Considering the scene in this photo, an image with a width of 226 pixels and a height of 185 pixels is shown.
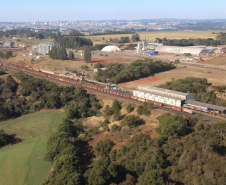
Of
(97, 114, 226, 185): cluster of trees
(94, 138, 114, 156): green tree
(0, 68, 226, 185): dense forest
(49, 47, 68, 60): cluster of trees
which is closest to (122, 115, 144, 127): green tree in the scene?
(0, 68, 226, 185): dense forest

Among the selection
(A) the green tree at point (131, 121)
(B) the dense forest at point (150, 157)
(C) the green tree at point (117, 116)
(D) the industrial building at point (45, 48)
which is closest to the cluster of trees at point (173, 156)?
(B) the dense forest at point (150, 157)

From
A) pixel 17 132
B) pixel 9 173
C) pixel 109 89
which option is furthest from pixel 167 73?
pixel 9 173

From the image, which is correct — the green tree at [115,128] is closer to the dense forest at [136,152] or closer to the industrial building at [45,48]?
the dense forest at [136,152]

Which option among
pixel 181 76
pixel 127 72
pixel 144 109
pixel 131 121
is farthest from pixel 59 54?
pixel 131 121

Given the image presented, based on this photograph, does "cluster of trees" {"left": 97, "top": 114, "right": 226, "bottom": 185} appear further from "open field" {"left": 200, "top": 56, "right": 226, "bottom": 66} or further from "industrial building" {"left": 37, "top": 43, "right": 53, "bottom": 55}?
"industrial building" {"left": 37, "top": 43, "right": 53, "bottom": 55}

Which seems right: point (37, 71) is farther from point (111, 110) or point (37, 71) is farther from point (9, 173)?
point (9, 173)

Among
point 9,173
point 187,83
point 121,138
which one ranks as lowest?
point 9,173

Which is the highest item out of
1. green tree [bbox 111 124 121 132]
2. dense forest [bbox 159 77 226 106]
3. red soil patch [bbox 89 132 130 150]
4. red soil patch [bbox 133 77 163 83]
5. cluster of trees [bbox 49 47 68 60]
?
cluster of trees [bbox 49 47 68 60]
